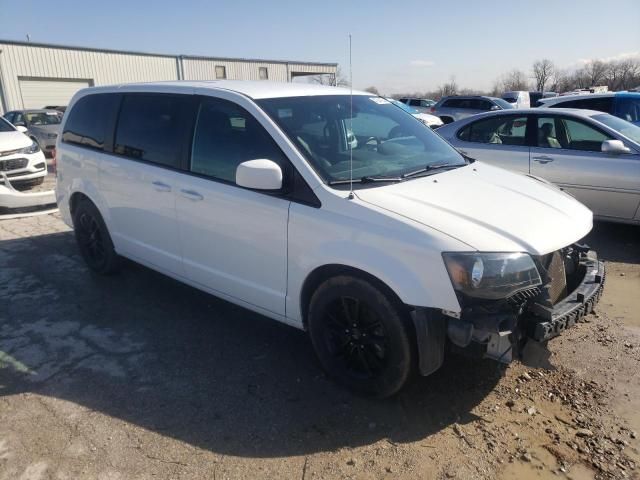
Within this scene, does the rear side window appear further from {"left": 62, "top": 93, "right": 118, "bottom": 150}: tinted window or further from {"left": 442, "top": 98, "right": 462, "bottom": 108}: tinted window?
{"left": 442, "top": 98, "right": 462, "bottom": 108}: tinted window

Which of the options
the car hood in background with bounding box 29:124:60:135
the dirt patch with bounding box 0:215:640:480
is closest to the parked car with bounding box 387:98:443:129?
the dirt patch with bounding box 0:215:640:480

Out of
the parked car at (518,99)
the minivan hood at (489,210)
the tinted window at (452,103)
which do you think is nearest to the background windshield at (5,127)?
the minivan hood at (489,210)

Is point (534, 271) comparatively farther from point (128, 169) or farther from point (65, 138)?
point (65, 138)

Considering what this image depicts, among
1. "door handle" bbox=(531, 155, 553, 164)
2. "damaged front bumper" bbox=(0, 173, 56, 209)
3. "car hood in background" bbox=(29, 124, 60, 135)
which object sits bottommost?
"damaged front bumper" bbox=(0, 173, 56, 209)

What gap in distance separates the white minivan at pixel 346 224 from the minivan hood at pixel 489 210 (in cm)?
1

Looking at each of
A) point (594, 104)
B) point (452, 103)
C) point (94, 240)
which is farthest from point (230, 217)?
point (452, 103)

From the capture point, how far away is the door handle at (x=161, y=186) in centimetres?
392

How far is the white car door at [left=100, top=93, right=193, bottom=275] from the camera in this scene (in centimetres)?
396

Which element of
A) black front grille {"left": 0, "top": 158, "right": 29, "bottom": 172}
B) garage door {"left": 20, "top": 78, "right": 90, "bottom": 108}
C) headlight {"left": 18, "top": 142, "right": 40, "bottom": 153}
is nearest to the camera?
black front grille {"left": 0, "top": 158, "right": 29, "bottom": 172}

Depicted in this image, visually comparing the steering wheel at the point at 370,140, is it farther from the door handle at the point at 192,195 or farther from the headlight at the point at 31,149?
the headlight at the point at 31,149

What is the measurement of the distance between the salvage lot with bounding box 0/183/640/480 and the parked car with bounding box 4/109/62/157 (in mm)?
12992

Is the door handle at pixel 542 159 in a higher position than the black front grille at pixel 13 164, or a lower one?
higher

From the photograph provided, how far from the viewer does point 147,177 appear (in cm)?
412

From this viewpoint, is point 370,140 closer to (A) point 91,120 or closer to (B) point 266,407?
(B) point 266,407
